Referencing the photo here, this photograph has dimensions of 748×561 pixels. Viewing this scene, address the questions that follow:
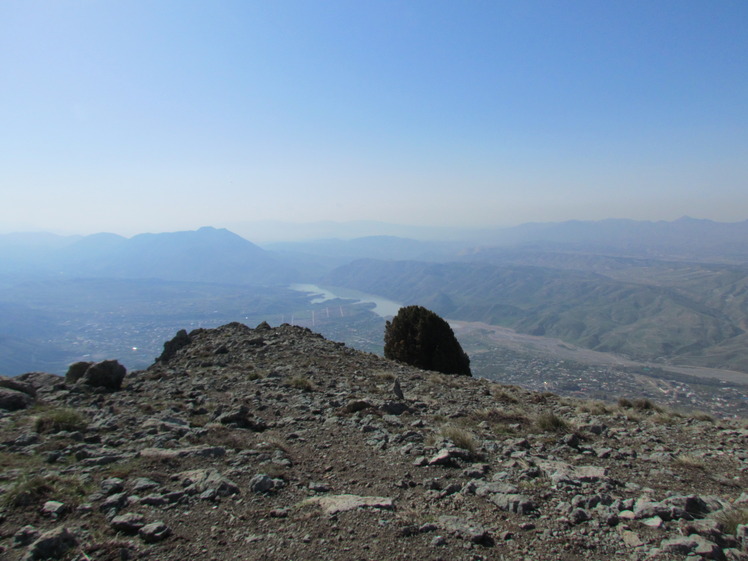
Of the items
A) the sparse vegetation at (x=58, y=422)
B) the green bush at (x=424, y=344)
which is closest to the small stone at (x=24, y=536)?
the sparse vegetation at (x=58, y=422)

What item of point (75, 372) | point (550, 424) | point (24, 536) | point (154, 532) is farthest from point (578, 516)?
point (75, 372)

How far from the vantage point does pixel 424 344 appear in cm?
2141

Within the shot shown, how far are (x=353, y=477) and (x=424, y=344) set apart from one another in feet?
50.0

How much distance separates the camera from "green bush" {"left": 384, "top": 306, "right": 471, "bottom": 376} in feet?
69.6

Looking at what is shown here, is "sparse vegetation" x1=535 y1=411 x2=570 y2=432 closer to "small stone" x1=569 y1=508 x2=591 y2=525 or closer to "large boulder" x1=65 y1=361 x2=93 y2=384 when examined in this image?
"small stone" x1=569 y1=508 x2=591 y2=525

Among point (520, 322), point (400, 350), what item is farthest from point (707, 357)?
point (400, 350)

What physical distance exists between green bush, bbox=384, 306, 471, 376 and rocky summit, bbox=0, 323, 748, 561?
875cm

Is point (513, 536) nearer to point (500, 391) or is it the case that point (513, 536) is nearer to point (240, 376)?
point (500, 391)

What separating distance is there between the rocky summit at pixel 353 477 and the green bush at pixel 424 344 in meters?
8.75

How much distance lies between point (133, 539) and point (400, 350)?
705 inches

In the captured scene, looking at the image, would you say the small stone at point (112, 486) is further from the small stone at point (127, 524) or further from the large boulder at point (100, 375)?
the large boulder at point (100, 375)

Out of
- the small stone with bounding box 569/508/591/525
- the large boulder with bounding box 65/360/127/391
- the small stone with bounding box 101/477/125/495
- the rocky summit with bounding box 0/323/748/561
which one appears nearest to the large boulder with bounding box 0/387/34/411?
the rocky summit with bounding box 0/323/748/561

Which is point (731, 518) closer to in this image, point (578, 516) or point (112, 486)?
point (578, 516)

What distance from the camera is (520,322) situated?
193875mm
